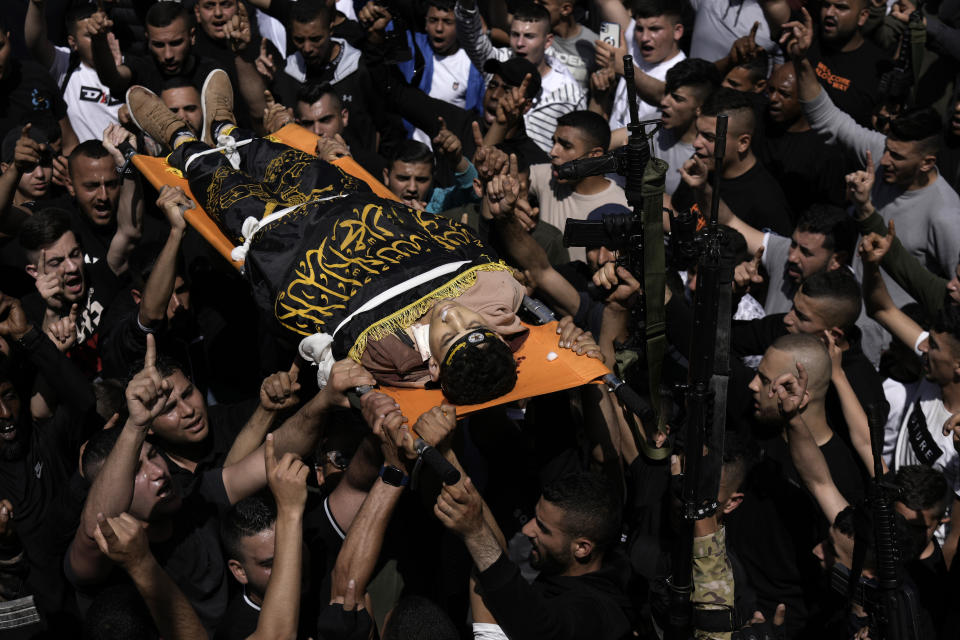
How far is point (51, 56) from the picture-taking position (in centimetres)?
682

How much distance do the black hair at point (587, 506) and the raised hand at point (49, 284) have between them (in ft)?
8.92

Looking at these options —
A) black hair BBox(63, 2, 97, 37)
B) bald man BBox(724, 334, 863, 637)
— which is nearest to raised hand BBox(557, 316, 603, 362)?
bald man BBox(724, 334, 863, 637)

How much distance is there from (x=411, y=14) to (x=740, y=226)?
3000 millimetres

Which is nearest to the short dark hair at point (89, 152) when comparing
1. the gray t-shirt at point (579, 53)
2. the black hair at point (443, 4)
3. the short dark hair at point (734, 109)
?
the black hair at point (443, 4)

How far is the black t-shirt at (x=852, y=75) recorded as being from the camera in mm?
6531

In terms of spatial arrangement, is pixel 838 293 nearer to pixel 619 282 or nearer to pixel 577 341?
pixel 619 282

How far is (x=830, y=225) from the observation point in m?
4.93

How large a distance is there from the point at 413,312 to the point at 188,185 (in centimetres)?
187

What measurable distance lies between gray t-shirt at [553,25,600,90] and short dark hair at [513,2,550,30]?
0.46 meters

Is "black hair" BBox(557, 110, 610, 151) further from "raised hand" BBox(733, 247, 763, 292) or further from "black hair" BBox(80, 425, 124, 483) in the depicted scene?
"black hair" BBox(80, 425, 124, 483)

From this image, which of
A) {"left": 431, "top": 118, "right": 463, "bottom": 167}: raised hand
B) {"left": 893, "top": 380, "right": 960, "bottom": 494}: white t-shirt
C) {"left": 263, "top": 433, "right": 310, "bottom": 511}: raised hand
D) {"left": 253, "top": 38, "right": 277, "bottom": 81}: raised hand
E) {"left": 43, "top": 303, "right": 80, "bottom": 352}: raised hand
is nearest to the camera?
{"left": 263, "top": 433, "right": 310, "bottom": 511}: raised hand

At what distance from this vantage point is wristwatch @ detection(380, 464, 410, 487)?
3355mm

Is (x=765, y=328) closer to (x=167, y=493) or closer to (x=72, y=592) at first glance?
(x=167, y=493)

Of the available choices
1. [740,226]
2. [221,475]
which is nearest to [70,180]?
[221,475]
